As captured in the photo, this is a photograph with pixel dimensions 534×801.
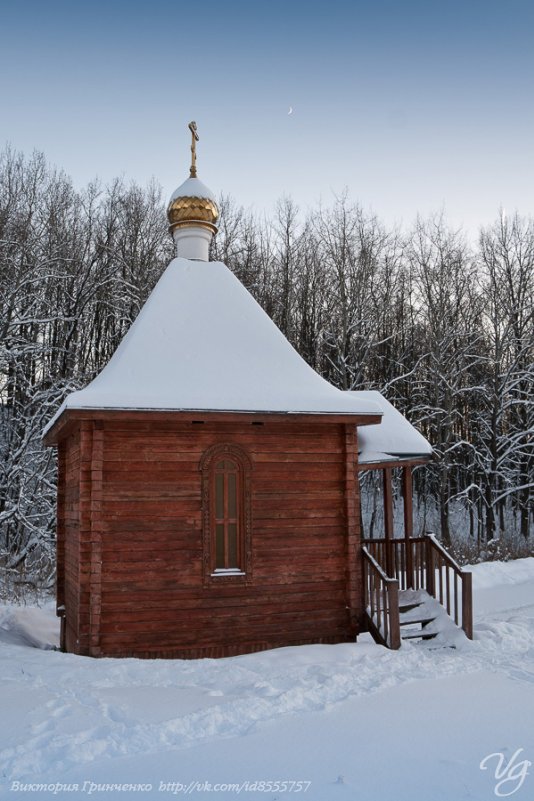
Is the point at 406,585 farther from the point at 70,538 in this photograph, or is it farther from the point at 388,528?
the point at 70,538

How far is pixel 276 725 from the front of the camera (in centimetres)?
552

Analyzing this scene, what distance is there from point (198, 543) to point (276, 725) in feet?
11.2

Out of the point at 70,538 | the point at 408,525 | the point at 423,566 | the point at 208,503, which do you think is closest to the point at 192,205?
the point at 208,503

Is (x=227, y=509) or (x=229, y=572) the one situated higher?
(x=227, y=509)

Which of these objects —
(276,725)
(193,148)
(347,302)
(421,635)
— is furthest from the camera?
(347,302)

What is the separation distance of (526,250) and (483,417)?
6.58 meters

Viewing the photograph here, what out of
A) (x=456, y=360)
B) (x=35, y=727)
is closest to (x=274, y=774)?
(x=35, y=727)

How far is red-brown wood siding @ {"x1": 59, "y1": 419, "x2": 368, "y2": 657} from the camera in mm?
8320

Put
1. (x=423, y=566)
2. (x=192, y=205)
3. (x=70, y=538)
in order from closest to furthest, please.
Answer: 1. (x=70, y=538)
2. (x=423, y=566)
3. (x=192, y=205)

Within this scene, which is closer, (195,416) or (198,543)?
(195,416)

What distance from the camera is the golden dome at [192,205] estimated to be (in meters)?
11.9

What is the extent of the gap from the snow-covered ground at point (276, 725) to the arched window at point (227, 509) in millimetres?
1256

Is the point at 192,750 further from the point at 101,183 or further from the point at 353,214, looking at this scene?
the point at 101,183

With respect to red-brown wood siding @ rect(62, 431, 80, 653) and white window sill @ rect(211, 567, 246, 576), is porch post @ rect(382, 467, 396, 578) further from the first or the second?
red-brown wood siding @ rect(62, 431, 80, 653)
